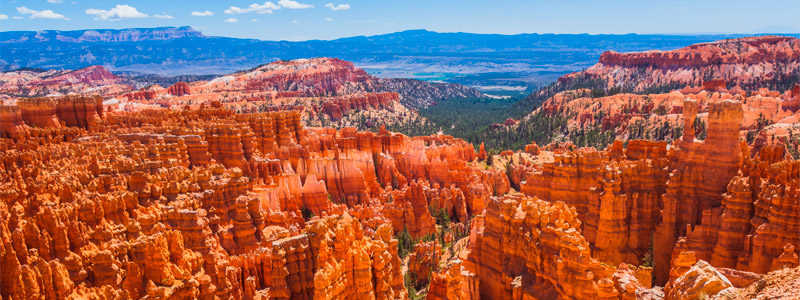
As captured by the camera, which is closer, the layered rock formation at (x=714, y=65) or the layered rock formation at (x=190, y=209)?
the layered rock formation at (x=190, y=209)

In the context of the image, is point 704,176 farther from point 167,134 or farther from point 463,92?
point 463,92

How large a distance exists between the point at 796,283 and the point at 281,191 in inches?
1018

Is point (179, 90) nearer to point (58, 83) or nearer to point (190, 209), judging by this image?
point (58, 83)

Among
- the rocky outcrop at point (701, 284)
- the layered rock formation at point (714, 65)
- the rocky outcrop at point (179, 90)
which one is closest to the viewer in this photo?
the rocky outcrop at point (701, 284)

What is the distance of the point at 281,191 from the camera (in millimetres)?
30234

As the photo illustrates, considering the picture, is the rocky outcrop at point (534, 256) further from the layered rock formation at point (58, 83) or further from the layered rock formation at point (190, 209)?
the layered rock formation at point (58, 83)

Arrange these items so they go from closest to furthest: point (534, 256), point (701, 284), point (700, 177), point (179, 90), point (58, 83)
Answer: point (701, 284)
point (534, 256)
point (700, 177)
point (179, 90)
point (58, 83)

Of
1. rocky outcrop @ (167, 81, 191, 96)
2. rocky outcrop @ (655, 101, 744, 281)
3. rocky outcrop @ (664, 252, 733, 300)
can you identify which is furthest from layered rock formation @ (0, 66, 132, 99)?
rocky outcrop @ (664, 252, 733, 300)

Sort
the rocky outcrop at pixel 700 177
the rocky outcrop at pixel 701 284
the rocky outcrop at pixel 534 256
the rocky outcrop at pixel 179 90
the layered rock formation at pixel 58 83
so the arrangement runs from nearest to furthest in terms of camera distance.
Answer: the rocky outcrop at pixel 701 284 → the rocky outcrop at pixel 534 256 → the rocky outcrop at pixel 700 177 → the rocky outcrop at pixel 179 90 → the layered rock formation at pixel 58 83

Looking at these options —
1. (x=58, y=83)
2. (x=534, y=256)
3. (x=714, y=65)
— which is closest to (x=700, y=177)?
(x=534, y=256)

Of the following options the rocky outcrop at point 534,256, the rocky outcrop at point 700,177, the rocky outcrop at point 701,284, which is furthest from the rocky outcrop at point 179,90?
the rocky outcrop at point 701,284

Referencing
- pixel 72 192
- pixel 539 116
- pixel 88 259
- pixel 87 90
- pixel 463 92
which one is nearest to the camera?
pixel 88 259

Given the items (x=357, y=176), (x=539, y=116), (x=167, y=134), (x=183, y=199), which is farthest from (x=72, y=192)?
(x=539, y=116)

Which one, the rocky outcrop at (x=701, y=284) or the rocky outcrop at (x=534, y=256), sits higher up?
the rocky outcrop at (x=701, y=284)
